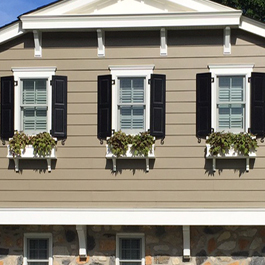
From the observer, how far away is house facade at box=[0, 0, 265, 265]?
13.0 m

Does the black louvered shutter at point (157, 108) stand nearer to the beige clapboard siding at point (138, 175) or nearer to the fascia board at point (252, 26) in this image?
the beige clapboard siding at point (138, 175)

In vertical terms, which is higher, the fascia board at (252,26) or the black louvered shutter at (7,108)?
the fascia board at (252,26)

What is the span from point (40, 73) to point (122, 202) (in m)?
3.19

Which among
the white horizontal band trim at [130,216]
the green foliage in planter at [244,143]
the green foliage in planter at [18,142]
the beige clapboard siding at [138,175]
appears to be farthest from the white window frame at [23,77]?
the green foliage in planter at [244,143]

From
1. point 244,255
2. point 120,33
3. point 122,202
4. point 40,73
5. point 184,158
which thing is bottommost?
point 244,255

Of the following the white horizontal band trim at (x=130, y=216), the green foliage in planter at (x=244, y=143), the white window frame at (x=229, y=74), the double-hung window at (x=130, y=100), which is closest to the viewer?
the green foliage in planter at (x=244, y=143)

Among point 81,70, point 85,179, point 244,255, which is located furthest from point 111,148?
point 244,255

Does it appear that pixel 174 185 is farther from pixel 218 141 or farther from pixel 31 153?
pixel 31 153

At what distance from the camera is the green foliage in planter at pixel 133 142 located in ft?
42.2

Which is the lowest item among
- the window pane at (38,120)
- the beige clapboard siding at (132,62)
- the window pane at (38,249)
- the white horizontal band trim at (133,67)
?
the window pane at (38,249)

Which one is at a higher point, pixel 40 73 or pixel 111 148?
pixel 40 73

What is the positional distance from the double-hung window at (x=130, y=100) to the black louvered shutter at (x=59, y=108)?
735 millimetres

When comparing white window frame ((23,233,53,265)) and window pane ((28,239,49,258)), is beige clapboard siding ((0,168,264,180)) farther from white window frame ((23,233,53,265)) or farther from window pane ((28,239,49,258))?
window pane ((28,239,49,258))

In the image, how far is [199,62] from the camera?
521 inches
